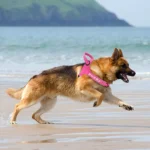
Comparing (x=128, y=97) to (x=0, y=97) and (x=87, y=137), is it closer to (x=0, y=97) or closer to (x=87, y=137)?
(x=0, y=97)

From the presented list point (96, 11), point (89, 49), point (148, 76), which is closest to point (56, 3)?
point (96, 11)

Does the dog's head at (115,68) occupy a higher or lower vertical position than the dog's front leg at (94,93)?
higher

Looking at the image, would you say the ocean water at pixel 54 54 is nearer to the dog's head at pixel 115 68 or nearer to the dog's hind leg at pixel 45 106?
the dog's hind leg at pixel 45 106

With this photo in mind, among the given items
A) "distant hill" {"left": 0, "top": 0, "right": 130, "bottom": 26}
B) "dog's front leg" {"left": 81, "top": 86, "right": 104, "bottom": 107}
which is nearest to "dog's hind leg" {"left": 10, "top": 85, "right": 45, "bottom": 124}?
"dog's front leg" {"left": 81, "top": 86, "right": 104, "bottom": 107}

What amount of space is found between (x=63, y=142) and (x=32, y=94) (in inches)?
93.3

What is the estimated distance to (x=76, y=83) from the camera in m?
10.4

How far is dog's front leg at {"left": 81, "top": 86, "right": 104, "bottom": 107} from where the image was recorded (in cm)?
1012

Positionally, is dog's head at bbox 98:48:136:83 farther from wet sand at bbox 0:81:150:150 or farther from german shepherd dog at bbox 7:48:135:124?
wet sand at bbox 0:81:150:150

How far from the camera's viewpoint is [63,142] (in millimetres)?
8086

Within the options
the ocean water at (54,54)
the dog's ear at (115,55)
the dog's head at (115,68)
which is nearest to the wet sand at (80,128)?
the dog's head at (115,68)

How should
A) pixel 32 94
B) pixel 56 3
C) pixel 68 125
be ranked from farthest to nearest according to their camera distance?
pixel 56 3
pixel 32 94
pixel 68 125

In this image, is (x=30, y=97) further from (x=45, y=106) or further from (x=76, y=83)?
(x=76, y=83)

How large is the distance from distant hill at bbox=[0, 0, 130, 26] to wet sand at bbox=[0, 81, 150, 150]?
142 m

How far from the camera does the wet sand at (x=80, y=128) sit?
7.91 m
